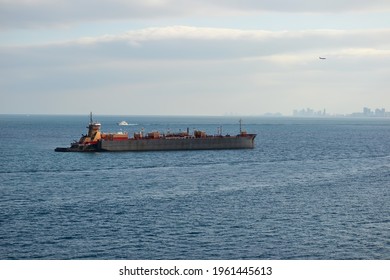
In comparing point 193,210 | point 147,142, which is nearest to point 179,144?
point 147,142

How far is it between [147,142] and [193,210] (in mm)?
90370

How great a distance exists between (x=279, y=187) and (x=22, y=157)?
230 feet

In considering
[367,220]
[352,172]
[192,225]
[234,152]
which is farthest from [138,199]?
[234,152]

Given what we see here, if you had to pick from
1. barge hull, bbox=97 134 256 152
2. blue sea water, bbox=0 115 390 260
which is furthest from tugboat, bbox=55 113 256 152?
blue sea water, bbox=0 115 390 260

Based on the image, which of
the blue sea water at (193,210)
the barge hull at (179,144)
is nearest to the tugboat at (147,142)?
the barge hull at (179,144)

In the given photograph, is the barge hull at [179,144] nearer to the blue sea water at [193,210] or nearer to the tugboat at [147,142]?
the tugboat at [147,142]

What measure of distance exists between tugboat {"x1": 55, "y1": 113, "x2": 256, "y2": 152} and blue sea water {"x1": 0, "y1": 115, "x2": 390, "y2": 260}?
28103 millimetres

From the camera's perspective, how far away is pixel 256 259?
50.9 meters

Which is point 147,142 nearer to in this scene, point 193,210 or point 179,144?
point 179,144

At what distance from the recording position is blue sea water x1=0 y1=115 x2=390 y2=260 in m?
54.0

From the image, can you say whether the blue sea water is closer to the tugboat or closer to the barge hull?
the tugboat

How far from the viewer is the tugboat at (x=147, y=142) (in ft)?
503

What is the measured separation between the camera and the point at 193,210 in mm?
70812

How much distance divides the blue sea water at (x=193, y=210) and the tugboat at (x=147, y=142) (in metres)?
28.1
